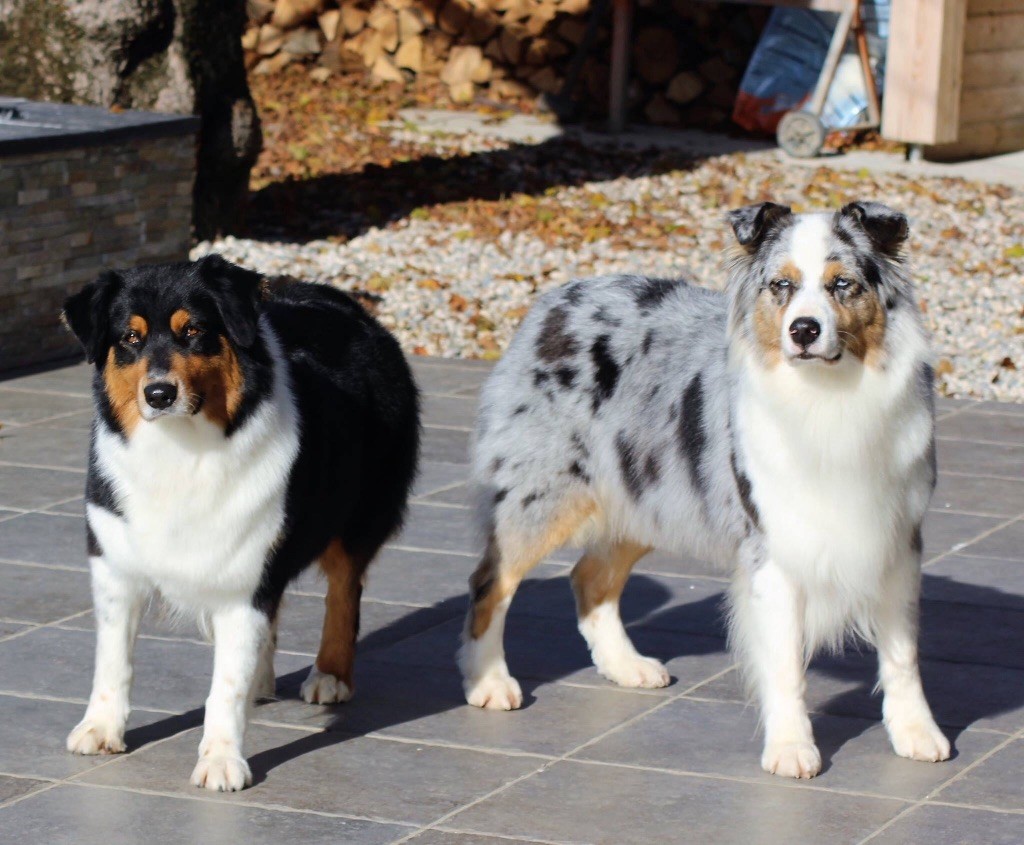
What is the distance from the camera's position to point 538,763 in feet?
15.2

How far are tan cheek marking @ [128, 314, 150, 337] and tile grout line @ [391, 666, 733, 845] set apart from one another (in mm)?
1387

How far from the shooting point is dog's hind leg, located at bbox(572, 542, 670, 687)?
17.4ft

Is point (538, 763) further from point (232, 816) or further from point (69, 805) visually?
point (69, 805)

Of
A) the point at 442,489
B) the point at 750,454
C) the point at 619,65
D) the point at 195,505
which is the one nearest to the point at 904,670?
the point at 750,454

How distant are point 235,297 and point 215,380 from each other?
216 mm

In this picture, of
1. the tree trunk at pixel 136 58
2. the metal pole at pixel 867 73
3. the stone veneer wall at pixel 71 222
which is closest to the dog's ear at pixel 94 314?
the stone veneer wall at pixel 71 222

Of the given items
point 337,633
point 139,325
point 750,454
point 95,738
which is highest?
point 139,325

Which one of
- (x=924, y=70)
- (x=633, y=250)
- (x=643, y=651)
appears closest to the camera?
(x=643, y=651)

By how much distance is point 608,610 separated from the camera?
17.7ft

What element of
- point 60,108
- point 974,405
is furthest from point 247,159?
point 974,405

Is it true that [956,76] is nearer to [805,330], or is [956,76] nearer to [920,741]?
[920,741]

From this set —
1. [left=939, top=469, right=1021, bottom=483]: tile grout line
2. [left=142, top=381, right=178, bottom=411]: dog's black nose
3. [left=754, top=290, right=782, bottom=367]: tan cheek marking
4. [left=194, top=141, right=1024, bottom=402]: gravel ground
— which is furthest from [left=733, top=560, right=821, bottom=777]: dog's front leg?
[left=194, top=141, right=1024, bottom=402]: gravel ground

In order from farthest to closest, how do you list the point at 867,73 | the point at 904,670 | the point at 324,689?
the point at 867,73 → the point at 324,689 → the point at 904,670

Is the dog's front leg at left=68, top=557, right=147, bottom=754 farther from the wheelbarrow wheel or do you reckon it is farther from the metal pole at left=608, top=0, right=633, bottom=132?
the metal pole at left=608, top=0, right=633, bottom=132
